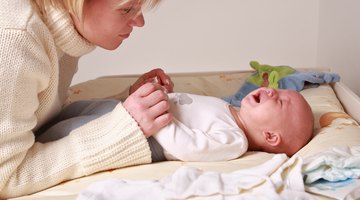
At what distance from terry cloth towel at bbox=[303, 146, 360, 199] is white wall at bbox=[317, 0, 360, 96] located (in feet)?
3.15

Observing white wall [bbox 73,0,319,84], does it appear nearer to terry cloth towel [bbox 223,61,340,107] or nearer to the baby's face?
terry cloth towel [bbox 223,61,340,107]

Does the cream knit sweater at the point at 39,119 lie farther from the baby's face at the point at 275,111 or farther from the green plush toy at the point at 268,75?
the green plush toy at the point at 268,75

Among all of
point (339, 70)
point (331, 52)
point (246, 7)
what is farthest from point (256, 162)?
point (246, 7)

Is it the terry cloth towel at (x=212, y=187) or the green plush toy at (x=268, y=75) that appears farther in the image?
the green plush toy at (x=268, y=75)

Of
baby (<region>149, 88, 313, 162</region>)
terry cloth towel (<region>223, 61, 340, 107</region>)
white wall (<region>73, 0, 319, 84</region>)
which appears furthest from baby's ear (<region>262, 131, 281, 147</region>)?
white wall (<region>73, 0, 319, 84</region>)

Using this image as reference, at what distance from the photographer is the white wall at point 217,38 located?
2262mm

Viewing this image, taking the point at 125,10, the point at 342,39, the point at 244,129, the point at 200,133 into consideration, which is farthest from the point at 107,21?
the point at 342,39

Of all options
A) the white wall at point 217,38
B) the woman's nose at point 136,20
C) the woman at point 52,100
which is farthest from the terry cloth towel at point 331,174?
the white wall at point 217,38

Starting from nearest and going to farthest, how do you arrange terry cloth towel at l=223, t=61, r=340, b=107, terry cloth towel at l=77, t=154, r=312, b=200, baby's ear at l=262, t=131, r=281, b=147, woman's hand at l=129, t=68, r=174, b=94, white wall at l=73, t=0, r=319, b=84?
terry cloth towel at l=77, t=154, r=312, b=200 < baby's ear at l=262, t=131, r=281, b=147 < woman's hand at l=129, t=68, r=174, b=94 < terry cloth towel at l=223, t=61, r=340, b=107 < white wall at l=73, t=0, r=319, b=84

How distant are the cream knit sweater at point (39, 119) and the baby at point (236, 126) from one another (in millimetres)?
86

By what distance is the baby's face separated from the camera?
1069mm

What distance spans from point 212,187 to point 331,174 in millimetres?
207

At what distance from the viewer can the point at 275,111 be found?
1.07m

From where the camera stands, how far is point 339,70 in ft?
6.32
